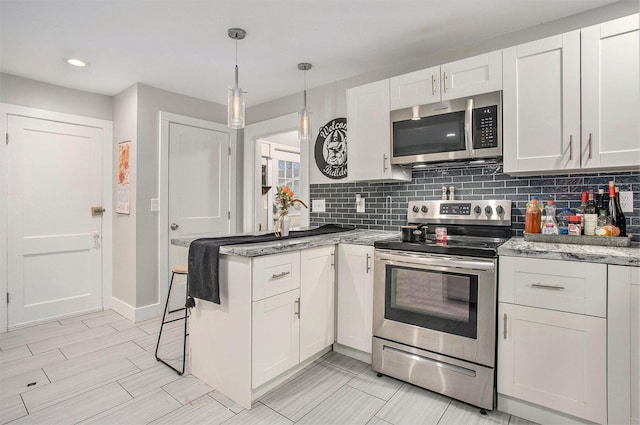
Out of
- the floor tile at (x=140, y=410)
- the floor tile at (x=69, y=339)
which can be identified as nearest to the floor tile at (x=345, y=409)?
the floor tile at (x=140, y=410)

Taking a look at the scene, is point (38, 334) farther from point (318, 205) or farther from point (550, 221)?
point (550, 221)

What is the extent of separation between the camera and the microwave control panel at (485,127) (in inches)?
84.7

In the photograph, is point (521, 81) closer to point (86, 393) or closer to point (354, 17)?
point (354, 17)

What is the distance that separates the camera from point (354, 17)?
2.19 meters

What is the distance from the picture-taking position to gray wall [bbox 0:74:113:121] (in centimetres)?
314

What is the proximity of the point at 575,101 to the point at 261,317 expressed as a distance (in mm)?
2215

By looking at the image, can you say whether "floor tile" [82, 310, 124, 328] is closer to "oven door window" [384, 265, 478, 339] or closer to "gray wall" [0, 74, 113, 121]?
"gray wall" [0, 74, 113, 121]

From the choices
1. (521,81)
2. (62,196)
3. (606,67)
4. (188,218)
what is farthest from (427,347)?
(62,196)

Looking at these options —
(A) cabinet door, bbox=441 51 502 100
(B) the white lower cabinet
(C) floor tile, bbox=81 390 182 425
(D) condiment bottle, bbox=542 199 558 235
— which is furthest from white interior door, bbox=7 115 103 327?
(D) condiment bottle, bbox=542 199 558 235

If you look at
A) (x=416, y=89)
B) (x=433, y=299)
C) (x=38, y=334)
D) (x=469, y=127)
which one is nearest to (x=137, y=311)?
(x=38, y=334)

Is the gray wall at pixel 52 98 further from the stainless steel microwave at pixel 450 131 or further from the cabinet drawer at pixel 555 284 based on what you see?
the cabinet drawer at pixel 555 284

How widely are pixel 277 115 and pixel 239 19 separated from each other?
5.47 feet

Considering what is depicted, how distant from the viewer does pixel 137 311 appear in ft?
11.0

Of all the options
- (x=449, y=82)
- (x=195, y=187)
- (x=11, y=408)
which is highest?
(x=449, y=82)
